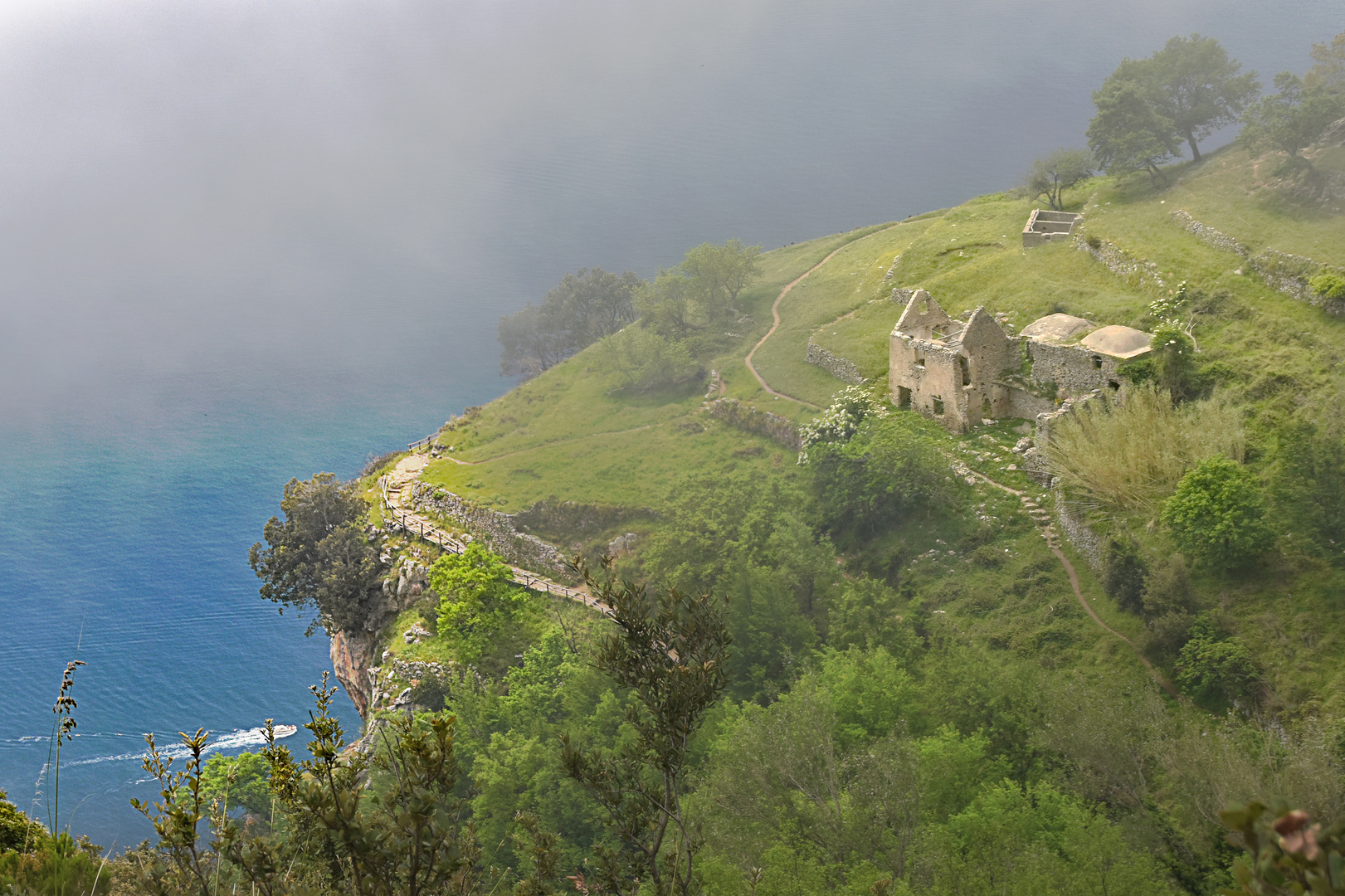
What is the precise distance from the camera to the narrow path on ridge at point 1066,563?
80.8 ft

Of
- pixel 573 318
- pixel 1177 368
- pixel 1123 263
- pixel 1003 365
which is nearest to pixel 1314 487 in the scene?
pixel 1177 368

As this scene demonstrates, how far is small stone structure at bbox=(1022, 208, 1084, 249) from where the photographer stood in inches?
1952

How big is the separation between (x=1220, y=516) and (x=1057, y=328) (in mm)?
14267

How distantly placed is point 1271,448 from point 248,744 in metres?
52.1

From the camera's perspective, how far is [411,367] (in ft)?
386

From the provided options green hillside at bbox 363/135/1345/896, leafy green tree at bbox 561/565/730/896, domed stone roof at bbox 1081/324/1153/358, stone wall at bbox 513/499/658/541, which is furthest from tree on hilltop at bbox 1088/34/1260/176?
leafy green tree at bbox 561/565/730/896

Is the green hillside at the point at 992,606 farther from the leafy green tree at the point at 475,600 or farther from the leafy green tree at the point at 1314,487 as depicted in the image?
the leafy green tree at the point at 475,600

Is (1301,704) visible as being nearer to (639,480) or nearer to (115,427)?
(639,480)

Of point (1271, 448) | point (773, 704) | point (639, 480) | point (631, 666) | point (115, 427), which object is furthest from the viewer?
point (115, 427)

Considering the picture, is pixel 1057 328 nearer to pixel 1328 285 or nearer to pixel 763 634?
pixel 1328 285

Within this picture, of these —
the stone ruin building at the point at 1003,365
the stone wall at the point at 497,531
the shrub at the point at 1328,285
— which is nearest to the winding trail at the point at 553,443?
the stone wall at the point at 497,531

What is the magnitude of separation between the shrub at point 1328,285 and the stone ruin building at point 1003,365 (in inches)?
231

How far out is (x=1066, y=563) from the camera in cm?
3020

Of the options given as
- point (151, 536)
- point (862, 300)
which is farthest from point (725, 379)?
point (151, 536)
